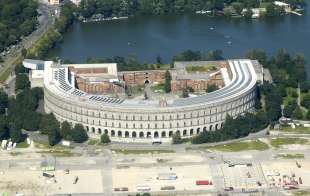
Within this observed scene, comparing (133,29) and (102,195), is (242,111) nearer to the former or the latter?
(102,195)

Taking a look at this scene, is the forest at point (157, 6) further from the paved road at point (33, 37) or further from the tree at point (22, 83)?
the tree at point (22, 83)

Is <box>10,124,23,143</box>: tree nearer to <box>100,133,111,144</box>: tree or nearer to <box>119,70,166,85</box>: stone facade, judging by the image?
<box>100,133,111,144</box>: tree

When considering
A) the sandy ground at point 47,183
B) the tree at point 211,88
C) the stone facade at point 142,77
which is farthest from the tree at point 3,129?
the tree at point 211,88

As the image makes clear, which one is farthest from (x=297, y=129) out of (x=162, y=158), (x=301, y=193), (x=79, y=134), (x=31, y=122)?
(x=31, y=122)

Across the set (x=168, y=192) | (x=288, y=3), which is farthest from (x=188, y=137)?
(x=288, y=3)

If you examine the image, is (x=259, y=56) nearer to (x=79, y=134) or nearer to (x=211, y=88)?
(x=211, y=88)
